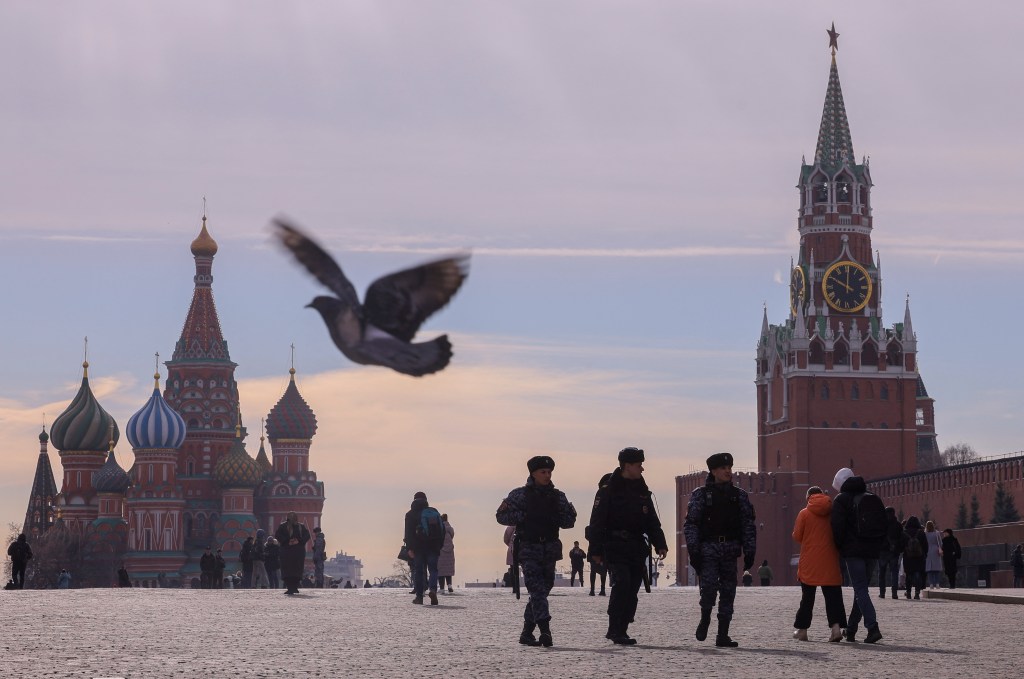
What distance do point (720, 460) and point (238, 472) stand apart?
129 metres

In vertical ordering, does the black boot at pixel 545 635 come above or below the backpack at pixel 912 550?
below

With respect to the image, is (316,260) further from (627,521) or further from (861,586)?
(861,586)

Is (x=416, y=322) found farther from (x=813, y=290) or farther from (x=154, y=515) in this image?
(x=154, y=515)

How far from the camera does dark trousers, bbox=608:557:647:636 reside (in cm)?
1685

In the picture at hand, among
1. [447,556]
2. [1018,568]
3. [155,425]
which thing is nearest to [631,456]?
[447,556]

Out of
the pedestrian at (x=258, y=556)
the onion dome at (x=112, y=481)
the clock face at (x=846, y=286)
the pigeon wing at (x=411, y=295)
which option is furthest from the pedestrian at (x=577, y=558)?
the onion dome at (x=112, y=481)

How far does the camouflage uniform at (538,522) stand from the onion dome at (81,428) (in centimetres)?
13276

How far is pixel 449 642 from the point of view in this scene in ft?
62.3

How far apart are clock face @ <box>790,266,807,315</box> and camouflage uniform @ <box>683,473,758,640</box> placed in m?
115

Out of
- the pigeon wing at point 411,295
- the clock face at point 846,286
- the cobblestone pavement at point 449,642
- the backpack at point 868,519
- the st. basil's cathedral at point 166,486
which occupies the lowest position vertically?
the cobblestone pavement at point 449,642

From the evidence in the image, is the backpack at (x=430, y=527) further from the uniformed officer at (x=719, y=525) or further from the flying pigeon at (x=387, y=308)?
the flying pigeon at (x=387, y=308)

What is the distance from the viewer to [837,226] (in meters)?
132

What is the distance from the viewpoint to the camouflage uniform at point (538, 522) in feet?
54.9

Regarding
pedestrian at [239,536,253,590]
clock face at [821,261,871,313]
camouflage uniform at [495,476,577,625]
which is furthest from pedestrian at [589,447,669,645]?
clock face at [821,261,871,313]
